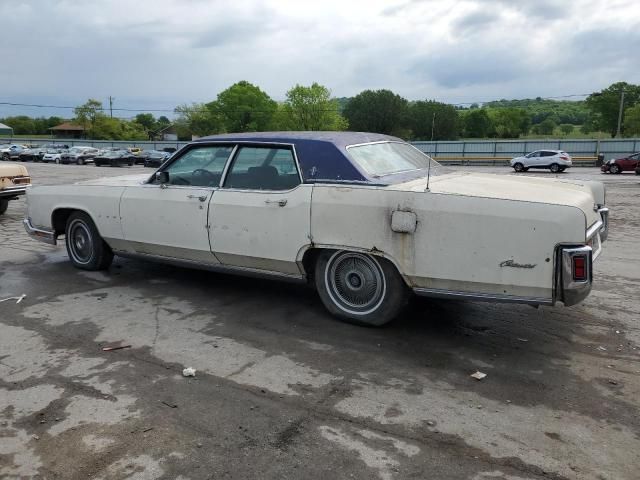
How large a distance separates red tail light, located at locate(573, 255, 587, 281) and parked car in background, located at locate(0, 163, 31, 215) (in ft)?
35.5

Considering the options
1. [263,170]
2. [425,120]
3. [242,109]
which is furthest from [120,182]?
[242,109]

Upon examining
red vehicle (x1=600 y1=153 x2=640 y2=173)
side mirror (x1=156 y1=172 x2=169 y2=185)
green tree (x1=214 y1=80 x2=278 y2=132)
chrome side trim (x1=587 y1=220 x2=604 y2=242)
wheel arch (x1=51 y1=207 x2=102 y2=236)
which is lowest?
red vehicle (x1=600 y1=153 x2=640 y2=173)

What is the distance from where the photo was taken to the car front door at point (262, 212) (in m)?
4.65

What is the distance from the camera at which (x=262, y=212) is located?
15.8ft

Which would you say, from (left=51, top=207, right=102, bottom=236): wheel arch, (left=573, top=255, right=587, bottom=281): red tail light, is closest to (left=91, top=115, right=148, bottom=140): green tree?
(left=51, top=207, right=102, bottom=236): wheel arch

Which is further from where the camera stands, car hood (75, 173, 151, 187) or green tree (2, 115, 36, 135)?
green tree (2, 115, 36, 135)

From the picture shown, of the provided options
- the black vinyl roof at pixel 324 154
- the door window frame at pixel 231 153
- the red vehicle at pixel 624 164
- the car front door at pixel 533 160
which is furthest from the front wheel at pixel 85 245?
the car front door at pixel 533 160

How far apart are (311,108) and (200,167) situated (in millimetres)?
78673

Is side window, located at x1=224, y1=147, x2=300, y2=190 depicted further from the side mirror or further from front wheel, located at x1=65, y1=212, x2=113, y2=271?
front wheel, located at x1=65, y1=212, x2=113, y2=271

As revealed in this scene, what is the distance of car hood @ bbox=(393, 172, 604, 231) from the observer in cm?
392

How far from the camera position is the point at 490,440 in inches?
116

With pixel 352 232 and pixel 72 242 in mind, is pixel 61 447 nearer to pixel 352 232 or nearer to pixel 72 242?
→ pixel 352 232

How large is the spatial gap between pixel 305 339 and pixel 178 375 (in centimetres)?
106

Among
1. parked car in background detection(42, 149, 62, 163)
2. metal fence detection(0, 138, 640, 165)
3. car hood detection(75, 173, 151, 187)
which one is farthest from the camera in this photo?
parked car in background detection(42, 149, 62, 163)
